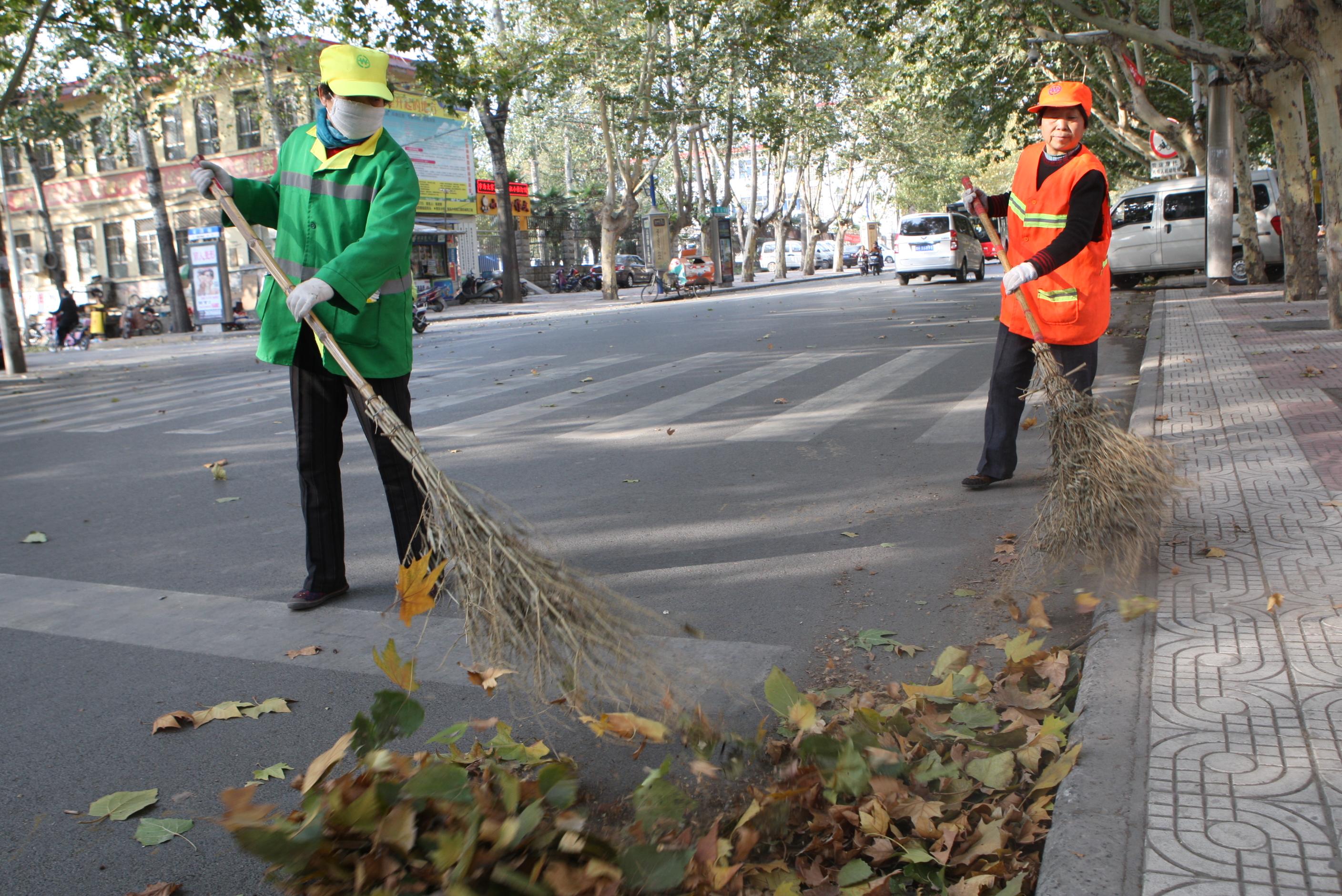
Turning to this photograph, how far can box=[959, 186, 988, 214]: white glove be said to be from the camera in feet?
16.9

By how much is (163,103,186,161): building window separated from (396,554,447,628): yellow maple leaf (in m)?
38.2

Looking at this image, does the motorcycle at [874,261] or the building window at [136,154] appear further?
the motorcycle at [874,261]

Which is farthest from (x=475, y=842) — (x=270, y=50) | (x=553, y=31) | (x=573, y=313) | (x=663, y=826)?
(x=553, y=31)

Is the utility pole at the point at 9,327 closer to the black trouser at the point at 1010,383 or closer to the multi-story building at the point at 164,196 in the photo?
the multi-story building at the point at 164,196

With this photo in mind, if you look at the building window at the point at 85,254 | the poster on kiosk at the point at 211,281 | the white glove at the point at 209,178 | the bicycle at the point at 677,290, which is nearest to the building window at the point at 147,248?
the building window at the point at 85,254

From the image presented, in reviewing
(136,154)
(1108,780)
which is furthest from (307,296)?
(136,154)

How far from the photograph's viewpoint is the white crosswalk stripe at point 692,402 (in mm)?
7902

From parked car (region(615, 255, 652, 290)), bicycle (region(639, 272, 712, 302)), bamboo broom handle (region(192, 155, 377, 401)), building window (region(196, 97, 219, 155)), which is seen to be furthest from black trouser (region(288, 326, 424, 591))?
parked car (region(615, 255, 652, 290))

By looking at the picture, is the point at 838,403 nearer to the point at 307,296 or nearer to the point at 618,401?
the point at 618,401

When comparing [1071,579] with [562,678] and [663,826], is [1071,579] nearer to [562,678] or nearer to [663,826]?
[562,678]

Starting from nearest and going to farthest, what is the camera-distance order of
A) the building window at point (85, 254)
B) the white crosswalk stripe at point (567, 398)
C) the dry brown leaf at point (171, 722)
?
the dry brown leaf at point (171, 722) < the white crosswalk stripe at point (567, 398) < the building window at point (85, 254)

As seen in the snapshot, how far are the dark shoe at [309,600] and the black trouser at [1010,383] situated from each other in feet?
9.96

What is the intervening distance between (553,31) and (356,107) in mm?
28623

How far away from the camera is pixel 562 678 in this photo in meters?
2.82
